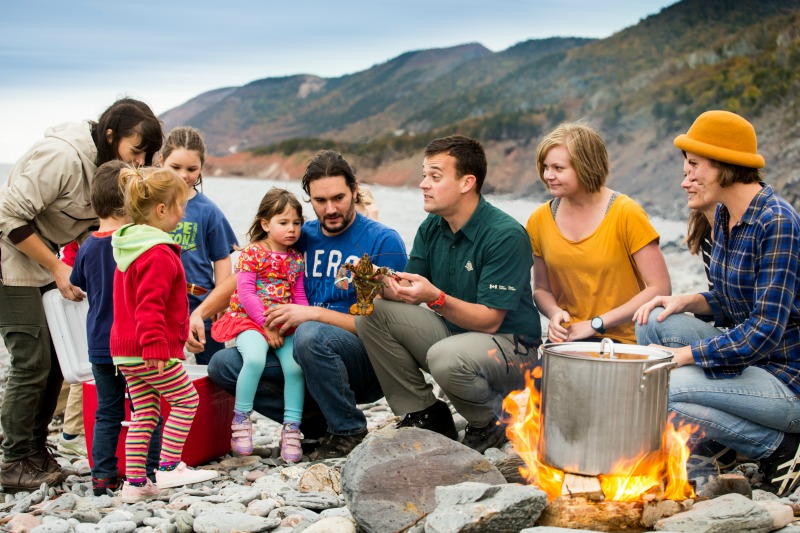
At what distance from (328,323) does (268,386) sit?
53cm

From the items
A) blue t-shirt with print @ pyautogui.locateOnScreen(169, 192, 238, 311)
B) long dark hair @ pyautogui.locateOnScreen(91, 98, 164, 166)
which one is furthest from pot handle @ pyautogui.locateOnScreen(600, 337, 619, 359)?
blue t-shirt with print @ pyautogui.locateOnScreen(169, 192, 238, 311)

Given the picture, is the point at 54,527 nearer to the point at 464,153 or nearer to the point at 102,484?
the point at 102,484

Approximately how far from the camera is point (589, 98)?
31.9 metres

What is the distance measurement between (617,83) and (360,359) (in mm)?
28324

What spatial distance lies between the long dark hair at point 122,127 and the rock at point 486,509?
111 inches

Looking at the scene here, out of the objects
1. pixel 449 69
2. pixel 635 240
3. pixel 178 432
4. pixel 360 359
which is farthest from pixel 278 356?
pixel 449 69

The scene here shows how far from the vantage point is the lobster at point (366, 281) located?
452 cm

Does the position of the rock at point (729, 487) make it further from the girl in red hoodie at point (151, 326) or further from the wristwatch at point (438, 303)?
the girl in red hoodie at point (151, 326)

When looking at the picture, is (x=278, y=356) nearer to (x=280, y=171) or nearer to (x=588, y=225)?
(x=588, y=225)

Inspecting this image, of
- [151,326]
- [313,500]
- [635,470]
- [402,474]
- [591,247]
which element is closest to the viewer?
[635,470]

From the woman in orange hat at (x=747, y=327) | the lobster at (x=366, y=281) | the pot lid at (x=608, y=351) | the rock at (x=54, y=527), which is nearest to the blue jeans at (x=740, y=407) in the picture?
the woman in orange hat at (x=747, y=327)

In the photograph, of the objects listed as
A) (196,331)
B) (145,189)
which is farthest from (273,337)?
(145,189)

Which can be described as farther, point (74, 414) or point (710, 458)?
point (74, 414)

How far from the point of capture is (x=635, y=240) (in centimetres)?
458
